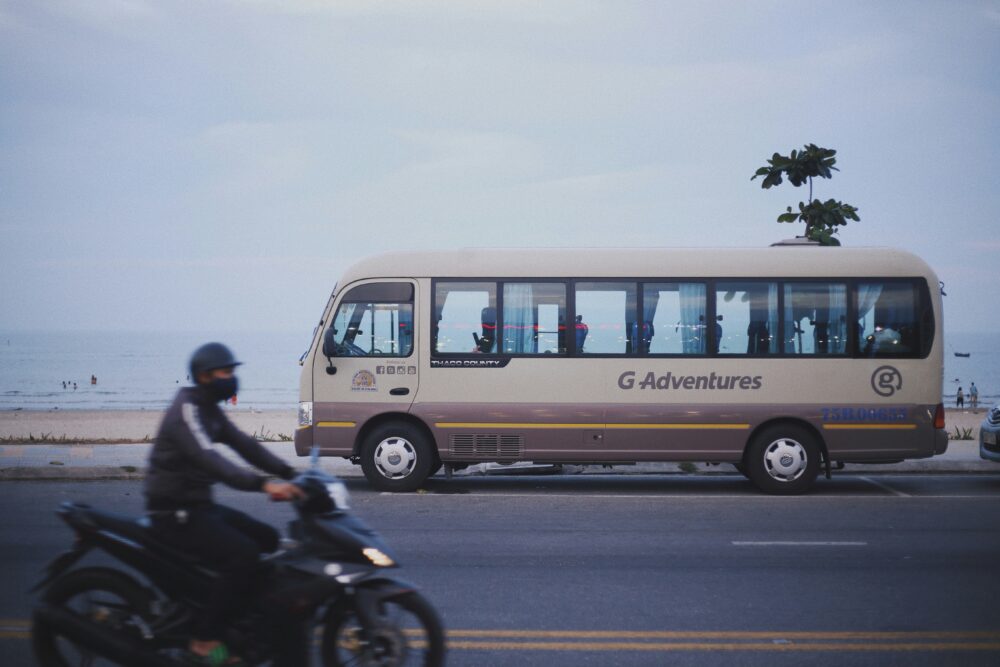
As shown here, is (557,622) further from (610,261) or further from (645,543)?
(610,261)

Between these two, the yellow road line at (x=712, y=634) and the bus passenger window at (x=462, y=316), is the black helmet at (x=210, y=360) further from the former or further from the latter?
the bus passenger window at (x=462, y=316)

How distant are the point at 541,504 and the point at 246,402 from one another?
152 ft

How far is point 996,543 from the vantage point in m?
9.09

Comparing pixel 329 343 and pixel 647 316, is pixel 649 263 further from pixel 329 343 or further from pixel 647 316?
pixel 329 343

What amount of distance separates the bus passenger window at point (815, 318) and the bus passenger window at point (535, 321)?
9.67ft

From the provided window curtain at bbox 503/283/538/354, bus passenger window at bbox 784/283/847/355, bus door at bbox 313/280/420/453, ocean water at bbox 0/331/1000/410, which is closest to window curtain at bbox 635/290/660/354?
window curtain at bbox 503/283/538/354

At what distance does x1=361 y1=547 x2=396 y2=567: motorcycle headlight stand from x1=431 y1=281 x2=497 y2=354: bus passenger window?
827 centimetres

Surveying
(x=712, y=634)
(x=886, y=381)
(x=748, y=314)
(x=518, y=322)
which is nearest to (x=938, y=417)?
(x=886, y=381)

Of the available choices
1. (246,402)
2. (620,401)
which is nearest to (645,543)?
(620,401)

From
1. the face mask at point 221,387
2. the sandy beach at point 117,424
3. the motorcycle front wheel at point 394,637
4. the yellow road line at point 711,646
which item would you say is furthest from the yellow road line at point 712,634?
the sandy beach at point 117,424

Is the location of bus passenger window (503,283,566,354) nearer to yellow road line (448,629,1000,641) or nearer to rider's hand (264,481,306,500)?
yellow road line (448,629,1000,641)

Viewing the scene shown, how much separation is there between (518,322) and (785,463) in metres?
3.87

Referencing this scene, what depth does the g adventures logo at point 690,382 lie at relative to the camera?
12.6 m

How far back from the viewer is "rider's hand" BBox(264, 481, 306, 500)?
4426mm
